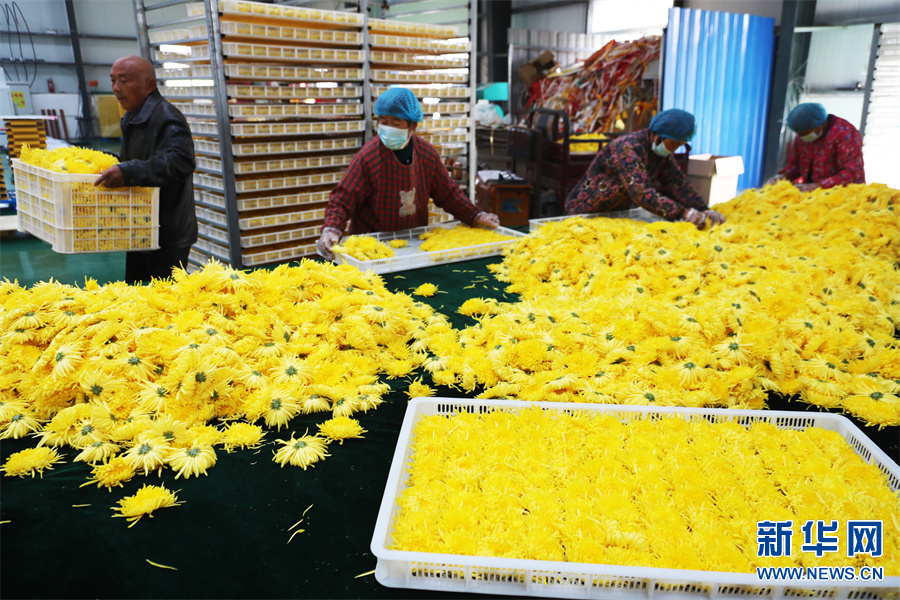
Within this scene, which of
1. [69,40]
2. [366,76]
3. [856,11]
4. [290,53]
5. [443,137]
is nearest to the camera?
[290,53]

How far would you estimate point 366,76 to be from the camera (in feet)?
18.1

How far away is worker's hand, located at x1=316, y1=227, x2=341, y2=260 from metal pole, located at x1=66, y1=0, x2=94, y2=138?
14215mm

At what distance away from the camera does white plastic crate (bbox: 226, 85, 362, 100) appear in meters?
4.80

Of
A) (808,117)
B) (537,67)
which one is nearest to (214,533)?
(808,117)

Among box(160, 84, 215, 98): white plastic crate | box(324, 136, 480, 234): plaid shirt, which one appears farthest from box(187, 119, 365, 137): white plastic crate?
box(324, 136, 480, 234): plaid shirt

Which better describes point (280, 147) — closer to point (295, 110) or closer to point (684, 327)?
point (295, 110)

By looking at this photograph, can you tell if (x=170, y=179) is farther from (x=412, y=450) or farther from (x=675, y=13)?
(x=675, y=13)

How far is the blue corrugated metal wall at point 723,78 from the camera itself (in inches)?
336

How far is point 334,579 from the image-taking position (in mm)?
1161

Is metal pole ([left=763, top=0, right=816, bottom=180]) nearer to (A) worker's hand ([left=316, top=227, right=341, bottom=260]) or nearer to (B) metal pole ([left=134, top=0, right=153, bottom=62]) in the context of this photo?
(A) worker's hand ([left=316, top=227, right=341, bottom=260])

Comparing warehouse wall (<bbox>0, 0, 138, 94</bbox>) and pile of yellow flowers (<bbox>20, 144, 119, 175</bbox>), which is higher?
warehouse wall (<bbox>0, 0, 138, 94</bbox>)

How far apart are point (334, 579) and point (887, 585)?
1.10 m

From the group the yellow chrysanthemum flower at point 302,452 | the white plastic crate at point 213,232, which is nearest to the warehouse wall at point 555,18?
the white plastic crate at point 213,232

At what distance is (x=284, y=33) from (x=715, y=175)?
15.3 feet
